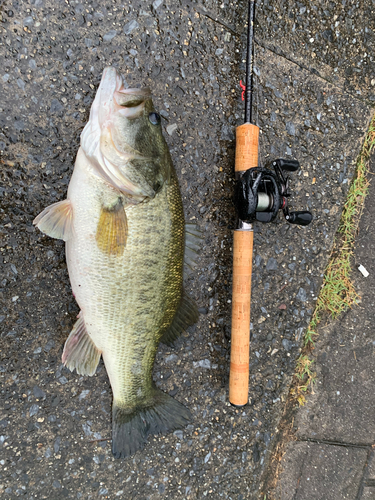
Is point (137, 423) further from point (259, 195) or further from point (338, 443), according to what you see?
point (338, 443)

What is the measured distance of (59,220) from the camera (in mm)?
1798

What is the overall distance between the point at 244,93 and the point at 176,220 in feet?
3.61

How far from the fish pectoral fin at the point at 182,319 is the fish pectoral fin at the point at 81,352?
1.41 ft

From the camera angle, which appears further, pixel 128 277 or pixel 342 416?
pixel 342 416

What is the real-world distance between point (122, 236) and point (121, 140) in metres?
0.50

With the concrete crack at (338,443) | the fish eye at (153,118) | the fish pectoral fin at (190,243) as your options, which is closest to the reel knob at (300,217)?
the fish pectoral fin at (190,243)

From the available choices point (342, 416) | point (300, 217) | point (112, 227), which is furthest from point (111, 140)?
point (342, 416)

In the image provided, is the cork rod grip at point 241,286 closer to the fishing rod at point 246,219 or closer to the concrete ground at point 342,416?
the fishing rod at point 246,219

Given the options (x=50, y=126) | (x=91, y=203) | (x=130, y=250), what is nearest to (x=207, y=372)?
(x=130, y=250)

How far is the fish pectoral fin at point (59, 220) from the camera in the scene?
179 cm

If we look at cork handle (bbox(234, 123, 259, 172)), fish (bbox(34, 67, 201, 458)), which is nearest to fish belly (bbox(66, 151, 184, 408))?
fish (bbox(34, 67, 201, 458))

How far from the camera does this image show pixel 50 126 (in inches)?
79.4

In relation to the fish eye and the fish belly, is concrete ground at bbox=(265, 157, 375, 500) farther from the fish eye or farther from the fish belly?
the fish eye

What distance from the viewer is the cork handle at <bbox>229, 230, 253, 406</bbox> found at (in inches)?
84.9
